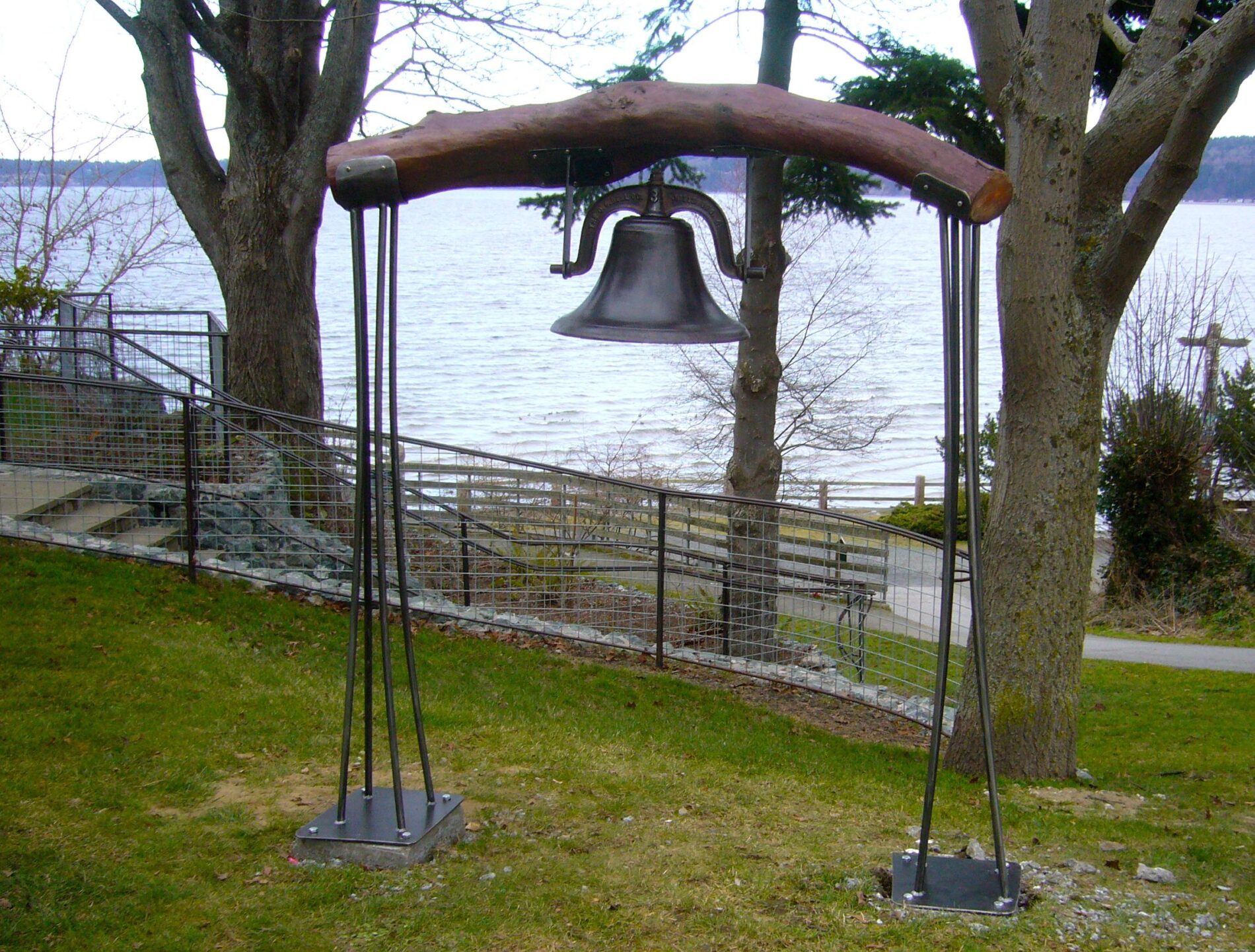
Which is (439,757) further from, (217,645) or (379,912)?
(217,645)

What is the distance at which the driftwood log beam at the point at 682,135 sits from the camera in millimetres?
3320

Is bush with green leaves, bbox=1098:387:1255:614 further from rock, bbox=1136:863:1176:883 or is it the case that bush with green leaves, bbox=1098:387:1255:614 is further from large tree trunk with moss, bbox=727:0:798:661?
rock, bbox=1136:863:1176:883

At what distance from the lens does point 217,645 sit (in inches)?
258

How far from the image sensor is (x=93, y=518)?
8.48 metres

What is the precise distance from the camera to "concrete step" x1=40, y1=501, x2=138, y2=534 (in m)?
8.35

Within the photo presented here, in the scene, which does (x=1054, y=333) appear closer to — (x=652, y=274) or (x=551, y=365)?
(x=652, y=274)

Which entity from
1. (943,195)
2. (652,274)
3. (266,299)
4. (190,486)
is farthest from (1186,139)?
(266,299)

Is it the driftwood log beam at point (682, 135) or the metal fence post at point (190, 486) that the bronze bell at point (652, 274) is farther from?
the metal fence post at point (190, 486)

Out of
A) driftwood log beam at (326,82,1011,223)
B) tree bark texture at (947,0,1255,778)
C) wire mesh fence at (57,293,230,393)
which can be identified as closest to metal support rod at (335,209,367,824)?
driftwood log beam at (326,82,1011,223)

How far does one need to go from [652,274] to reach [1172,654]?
1101 centimetres

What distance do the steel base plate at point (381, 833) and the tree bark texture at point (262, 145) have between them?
6791 mm

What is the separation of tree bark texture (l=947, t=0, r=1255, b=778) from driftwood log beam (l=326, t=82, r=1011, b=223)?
244 centimetres

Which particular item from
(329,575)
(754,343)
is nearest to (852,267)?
(754,343)

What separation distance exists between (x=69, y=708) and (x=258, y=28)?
718 cm
